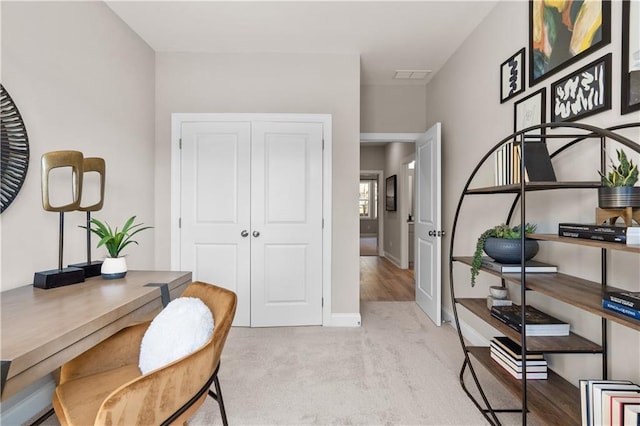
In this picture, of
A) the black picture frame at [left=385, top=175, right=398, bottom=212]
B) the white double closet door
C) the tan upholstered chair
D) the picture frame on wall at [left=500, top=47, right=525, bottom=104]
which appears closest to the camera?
the tan upholstered chair

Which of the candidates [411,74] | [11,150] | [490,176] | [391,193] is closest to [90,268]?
[11,150]

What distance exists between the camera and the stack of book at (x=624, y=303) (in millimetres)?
1025

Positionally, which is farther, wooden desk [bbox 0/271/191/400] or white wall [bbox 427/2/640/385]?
white wall [bbox 427/2/640/385]

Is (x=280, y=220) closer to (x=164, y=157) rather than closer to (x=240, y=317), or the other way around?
(x=240, y=317)

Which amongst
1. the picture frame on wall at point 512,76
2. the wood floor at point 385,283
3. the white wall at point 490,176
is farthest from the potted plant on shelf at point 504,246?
the wood floor at point 385,283

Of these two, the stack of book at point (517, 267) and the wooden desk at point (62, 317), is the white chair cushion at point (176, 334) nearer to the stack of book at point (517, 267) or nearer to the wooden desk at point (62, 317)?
the wooden desk at point (62, 317)

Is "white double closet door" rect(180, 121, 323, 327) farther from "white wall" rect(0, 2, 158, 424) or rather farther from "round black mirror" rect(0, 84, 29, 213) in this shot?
"round black mirror" rect(0, 84, 29, 213)

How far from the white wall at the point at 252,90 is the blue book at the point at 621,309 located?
2118 millimetres

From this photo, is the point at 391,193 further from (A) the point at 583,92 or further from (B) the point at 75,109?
(B) the point at 75,109

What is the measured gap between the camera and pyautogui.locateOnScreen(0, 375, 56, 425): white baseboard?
160cm

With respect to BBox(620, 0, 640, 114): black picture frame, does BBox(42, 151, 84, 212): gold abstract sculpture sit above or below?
below

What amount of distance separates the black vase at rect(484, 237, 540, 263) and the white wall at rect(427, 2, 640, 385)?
21 cm

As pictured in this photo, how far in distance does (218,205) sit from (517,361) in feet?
8.48

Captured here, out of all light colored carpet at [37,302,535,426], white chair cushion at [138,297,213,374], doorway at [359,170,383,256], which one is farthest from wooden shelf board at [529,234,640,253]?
doorway at [359,170,383,256]
